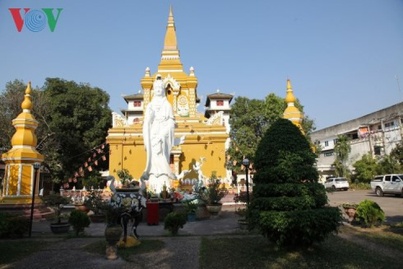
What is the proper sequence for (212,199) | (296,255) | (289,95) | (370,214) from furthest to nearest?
(289,95), (212,199), (370,214), (296,255)

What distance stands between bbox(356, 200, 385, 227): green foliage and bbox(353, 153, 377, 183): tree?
2493 cm

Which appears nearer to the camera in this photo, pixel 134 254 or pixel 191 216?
pixel 134 254

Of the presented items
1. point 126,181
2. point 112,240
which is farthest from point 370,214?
point 126,181

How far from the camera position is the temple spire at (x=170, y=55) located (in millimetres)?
30594

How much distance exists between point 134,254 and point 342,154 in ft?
118

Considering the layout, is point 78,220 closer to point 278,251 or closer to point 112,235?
point 112,235

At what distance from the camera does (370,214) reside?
10.2 metres

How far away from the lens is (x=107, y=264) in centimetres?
682

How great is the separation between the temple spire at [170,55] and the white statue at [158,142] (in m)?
12.5

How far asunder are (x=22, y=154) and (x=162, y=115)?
24.8 ft

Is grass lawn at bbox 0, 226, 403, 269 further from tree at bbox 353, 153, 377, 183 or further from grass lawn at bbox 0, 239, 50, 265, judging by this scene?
tree at bbox 353, 153, 377, 183

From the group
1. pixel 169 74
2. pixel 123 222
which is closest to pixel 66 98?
pixel 169 74

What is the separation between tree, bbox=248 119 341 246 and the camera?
647 centimetres

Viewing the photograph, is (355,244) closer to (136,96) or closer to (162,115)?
(162,115)
